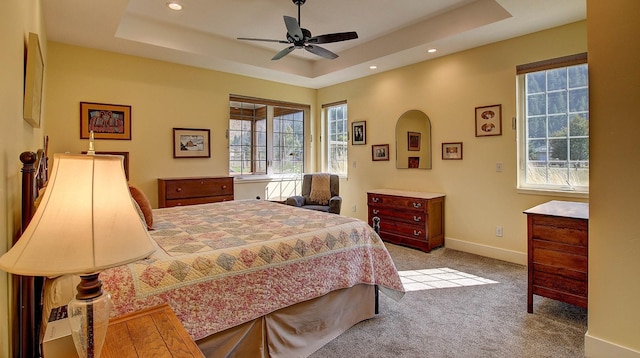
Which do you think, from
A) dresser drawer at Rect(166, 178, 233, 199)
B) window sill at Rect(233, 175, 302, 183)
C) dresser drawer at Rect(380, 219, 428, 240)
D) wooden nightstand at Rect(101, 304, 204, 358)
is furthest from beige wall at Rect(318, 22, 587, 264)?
wooden nightstand at Rect(101, 304, 204, 358)

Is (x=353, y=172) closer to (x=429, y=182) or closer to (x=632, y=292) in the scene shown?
(x=429, y=182)

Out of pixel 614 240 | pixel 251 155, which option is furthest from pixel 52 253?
pixel 251 155

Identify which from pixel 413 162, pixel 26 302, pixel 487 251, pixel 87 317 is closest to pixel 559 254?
pixel 487 251

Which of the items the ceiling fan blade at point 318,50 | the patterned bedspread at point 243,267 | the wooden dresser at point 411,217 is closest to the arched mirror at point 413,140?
the wooden dresser at point 411,217

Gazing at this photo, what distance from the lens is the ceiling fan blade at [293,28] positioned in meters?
3.01

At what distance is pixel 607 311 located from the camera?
2006 millimetres

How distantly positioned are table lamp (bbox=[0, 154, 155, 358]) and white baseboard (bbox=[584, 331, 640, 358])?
2.62 m

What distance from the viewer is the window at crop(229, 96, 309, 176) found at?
220 inches

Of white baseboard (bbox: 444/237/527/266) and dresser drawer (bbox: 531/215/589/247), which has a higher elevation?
dresser drawer (bbox: 531/215/589/247)

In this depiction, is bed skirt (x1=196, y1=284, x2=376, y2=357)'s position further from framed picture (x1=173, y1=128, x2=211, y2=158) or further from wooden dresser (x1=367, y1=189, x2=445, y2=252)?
framed picture (x1=173, y1=128, x2=211, y2=158)

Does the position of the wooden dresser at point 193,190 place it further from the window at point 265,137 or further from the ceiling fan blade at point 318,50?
the ceiling fan blade at point 318,50

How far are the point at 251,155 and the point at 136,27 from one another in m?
2.56

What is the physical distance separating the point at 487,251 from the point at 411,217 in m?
1.03

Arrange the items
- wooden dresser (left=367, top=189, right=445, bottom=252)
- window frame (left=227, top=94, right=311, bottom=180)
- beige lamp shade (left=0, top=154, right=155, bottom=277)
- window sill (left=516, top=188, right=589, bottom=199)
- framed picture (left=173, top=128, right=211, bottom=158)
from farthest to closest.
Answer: window frame (left=227, top=94, right=311, bottom=180), framed picture (left=173, top=128, right=211, bottom=158), wooden dresser (left=367, top=189, right=445, bottom=252), window sill (left=516, top=188, right=589, bottom=199), beige lamp shade (left=0, top=154, right=155, bottom=277)
